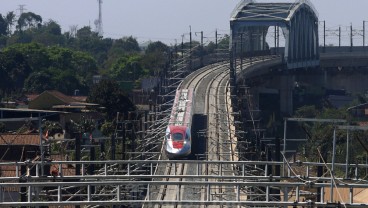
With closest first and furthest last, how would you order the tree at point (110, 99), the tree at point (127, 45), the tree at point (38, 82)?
1. the tree at point (110, 99)
2. the tree at point (38, 82)
3. the tree at point (127, 45)

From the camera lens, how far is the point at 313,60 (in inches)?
3915

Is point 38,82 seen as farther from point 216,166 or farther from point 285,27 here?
point 216,166

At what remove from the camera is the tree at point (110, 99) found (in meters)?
65.4

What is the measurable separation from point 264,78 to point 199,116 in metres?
30.3

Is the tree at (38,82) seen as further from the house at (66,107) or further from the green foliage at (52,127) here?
the green foliage at (52,127)

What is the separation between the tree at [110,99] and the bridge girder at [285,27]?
19.1 meters

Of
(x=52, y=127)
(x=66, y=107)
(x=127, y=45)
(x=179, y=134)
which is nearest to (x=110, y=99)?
(x=66, y=107)

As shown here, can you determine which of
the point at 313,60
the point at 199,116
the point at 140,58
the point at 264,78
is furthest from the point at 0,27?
the point at 199,116

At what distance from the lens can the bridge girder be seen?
3583 inches

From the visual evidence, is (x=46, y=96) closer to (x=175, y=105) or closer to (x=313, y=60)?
(x=175, y=105)

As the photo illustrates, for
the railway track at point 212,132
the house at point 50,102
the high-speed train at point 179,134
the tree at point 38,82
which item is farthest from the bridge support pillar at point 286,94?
the high-speed train at point 179,134

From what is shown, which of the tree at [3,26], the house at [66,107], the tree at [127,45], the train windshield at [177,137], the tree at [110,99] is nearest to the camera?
the train windshield at [177,137]

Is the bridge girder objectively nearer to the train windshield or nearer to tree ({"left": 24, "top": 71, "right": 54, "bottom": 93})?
tree ({"left": 24, "top": 71, "right": 54, "bottom": 93})

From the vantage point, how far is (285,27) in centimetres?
9269
